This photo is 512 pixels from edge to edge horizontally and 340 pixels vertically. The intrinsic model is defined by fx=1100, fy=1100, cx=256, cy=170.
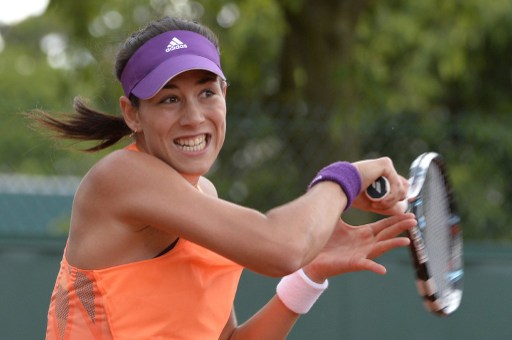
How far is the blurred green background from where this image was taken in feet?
19.4

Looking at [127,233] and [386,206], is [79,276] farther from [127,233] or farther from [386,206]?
[386,206]

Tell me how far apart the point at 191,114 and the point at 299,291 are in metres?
0.76

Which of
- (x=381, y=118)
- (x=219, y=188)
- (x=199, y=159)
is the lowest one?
(x=219, y=188)

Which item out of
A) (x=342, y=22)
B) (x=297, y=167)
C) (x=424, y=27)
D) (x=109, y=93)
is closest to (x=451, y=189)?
(x=297, y=167)

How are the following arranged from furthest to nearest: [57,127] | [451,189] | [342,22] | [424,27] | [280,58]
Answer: [424,27] → [280,58] → [342,22] → [451,189] → [57,127]

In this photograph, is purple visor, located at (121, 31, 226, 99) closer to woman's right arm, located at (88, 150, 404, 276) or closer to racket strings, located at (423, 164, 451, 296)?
woman's right arm, located at (88, 150, 404, 276)

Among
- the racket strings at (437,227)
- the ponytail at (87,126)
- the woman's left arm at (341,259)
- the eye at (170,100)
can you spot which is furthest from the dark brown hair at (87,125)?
the racket strings at (437,227)

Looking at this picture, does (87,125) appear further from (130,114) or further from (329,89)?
(329,89)

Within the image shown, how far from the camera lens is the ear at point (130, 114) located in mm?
2914

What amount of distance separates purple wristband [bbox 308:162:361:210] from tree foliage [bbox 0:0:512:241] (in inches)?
31.7

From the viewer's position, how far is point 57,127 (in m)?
3.10

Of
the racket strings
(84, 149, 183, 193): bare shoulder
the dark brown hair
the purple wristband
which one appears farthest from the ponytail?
the racket strings

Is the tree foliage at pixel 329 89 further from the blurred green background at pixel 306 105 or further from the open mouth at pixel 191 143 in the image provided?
the open mouth at pixel 191 143

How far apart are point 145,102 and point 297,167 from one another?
3227 millimetres
